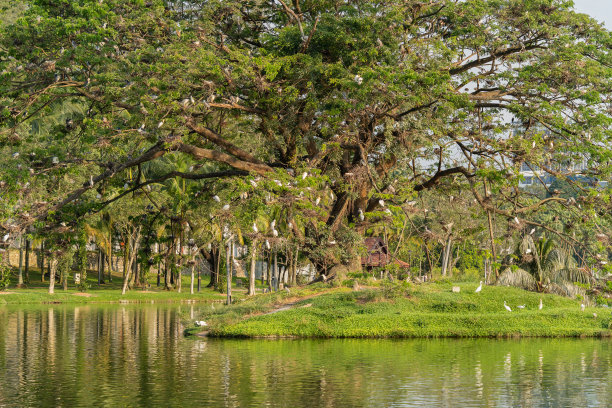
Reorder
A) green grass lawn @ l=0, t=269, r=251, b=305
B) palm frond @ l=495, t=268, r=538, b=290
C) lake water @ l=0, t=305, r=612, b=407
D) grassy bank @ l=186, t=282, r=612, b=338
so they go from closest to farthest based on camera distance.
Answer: lake water @ l=0, t=305, r=612, b=407 → grassy bank @ l=186, t=282, r=612, b=338 → palm frond @ l=495, t=268, r=538, b=290 → green grass lawn @ l=0, t=269, r=251, b=305

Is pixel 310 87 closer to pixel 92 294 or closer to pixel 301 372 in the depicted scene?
pixel 301 372

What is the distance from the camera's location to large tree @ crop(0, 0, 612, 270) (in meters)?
21.5

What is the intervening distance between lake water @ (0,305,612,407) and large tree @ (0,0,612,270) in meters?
4.27

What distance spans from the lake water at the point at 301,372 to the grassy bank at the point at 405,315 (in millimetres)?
755

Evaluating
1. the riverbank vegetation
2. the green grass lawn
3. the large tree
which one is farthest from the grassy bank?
the green grass lawn

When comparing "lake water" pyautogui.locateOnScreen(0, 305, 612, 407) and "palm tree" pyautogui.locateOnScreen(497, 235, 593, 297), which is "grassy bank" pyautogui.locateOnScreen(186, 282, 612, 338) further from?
"palm tree" pyautogui.locateOnScreen(497, 235, 593, 297)

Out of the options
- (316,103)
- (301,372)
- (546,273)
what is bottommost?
(301,372)

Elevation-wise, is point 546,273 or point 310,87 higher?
point 310,87

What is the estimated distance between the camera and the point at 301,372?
14805mm

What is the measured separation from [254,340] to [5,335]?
861 centimetres

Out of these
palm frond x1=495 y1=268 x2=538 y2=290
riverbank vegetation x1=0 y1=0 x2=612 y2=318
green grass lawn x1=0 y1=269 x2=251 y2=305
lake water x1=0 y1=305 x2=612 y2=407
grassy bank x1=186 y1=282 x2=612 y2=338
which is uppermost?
riverbank vegetation x1=0 y1=0 x2=612 y2=318

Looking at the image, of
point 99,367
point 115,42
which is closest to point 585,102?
point 115,42

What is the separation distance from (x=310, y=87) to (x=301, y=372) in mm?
10014

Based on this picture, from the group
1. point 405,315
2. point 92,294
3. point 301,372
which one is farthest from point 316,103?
point 92,294
